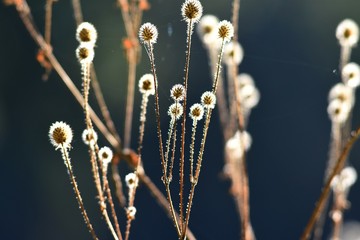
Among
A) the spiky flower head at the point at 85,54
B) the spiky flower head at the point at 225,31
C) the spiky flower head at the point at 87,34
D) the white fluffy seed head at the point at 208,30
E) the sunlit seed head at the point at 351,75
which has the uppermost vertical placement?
the white fluffy seed head at the point at 208,30

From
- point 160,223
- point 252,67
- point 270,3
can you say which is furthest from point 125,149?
point 270,3

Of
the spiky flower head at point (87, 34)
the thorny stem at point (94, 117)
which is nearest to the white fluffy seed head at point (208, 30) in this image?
the thorny stem at point (94, 117)

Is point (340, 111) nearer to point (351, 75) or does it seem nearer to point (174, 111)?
point (351, 75)

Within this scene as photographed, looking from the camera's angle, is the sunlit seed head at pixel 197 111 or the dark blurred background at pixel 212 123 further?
the dark blurred background at pixel 212 123

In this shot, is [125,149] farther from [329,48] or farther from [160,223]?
[329,48]

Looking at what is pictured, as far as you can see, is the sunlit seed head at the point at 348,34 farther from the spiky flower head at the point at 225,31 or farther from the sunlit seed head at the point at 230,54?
the spiky flower head at the point at 225,31

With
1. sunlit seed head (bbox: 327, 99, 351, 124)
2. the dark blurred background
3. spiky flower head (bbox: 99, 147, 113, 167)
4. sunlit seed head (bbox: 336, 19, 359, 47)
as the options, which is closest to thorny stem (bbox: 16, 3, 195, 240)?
spiky flower head (bbox: 99, 147, 113, 167)

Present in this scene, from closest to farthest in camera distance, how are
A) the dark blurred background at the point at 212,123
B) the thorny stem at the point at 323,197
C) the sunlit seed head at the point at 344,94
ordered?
the thorny stem at the point at 323,197 → the sunlit seed head at the point at 344,94 → the dark blurred background at the point at 212,123

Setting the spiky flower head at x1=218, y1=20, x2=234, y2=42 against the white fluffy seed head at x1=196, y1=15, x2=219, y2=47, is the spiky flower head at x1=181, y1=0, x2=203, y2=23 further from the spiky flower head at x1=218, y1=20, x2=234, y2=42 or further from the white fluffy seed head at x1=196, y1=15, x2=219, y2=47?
the white fluffy seed head at x1=196, y1=15, x2=219, y2=47

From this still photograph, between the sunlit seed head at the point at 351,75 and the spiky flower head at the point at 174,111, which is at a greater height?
the sunlit seed head at the point at 351,75
